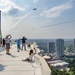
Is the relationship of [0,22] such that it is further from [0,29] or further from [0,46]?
[0,46]

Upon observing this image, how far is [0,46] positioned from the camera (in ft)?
80.1

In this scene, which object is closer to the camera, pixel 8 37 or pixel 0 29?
pixel 8 37

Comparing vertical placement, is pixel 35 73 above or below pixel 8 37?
below

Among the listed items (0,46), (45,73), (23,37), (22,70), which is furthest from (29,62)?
(0,46)

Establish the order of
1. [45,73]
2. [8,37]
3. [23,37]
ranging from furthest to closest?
[23,37], [8,37], [45,73]

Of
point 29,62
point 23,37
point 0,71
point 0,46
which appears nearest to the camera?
point 0,71

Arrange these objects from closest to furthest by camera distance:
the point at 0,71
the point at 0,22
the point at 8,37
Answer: the point at 0,71 → the point at 8,37 → the point at 0,22

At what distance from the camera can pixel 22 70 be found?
35.6 feet

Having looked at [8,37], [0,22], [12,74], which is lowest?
[12,74]

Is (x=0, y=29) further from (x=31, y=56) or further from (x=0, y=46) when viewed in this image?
(x=31, y=56)

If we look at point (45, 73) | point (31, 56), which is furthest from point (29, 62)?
point (45, 73)

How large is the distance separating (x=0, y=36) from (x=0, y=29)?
2.45 ft

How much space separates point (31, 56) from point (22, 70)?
310cm

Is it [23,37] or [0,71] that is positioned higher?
[23,37]
